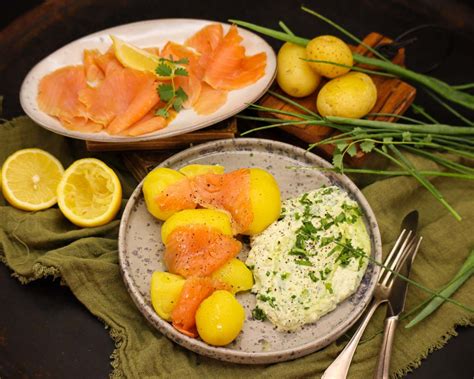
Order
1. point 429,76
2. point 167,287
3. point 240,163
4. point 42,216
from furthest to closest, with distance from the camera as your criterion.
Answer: point 429,76
point 240,163
point 42,216
point 167,287

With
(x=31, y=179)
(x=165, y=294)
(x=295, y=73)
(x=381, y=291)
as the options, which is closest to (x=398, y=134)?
(x=295, y=73)

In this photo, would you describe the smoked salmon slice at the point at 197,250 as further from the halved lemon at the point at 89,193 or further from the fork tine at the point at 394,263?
the fork tine at the point at 394,263

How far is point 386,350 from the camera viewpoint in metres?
2.19

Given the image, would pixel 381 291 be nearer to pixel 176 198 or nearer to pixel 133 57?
pixel 176 198

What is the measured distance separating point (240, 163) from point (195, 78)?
407 millimetres

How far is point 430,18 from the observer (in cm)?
317

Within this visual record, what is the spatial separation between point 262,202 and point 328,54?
0.70 metres

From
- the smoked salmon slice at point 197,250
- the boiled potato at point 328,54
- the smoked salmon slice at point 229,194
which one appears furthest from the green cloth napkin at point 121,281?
the boiled potato at point 328,54

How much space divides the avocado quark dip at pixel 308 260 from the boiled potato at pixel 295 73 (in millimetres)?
526

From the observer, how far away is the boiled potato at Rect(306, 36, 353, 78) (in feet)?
8.48

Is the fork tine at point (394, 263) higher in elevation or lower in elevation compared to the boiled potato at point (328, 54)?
lower

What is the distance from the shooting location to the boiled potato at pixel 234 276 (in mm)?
2209

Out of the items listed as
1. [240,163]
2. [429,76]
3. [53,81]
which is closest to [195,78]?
[240,163]

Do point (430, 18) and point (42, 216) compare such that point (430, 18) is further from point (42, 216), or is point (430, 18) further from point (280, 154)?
point (42, 216)
